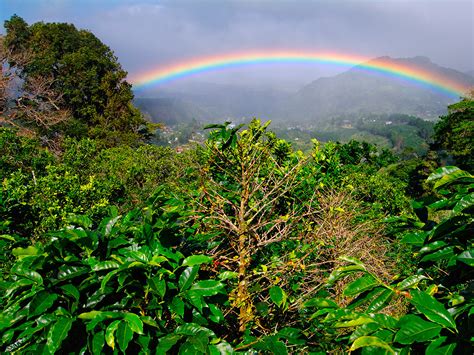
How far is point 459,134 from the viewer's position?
69.3 ft

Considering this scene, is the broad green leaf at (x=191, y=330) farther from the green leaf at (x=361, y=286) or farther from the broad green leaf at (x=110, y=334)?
the green leaf at (x=361, y=286)

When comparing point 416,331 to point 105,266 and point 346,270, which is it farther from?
point 105,266

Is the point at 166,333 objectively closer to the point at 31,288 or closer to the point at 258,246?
the point at 31,288

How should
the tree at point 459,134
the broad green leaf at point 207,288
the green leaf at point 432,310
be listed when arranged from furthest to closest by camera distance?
1. the tree at point 459,134
2. the broad green leaf at point 207,288
3. the green leaf at point 432,310

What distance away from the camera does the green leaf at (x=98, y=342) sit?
1.24 metres

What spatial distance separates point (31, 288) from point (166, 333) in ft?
1.87

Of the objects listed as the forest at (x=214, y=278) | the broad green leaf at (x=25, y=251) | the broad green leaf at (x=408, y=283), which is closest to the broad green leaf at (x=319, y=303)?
the forest at (x=214, y=278)

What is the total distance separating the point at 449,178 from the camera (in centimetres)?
128

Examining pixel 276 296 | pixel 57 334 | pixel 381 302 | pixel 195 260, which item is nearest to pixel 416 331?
pixel 381 302

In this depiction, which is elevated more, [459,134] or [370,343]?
[370,343]

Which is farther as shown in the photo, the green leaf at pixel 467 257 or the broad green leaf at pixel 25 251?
the broad green leaf at pixel 25 251

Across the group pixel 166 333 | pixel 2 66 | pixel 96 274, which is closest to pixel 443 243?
pixel 166 333

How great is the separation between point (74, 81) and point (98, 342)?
21.6 meters

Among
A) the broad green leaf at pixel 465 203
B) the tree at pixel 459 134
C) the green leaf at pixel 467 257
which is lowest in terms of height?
the tree at pixel 459 134
